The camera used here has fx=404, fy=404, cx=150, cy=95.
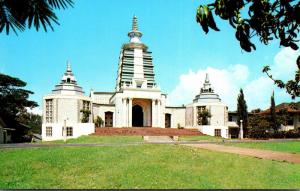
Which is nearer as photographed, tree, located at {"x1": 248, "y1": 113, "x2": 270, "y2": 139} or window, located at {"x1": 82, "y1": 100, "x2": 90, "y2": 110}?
window, located at {"x1": 82, "y1": 100, "x2": 90, "y2": 110}

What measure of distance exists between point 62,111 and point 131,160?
91.1ft

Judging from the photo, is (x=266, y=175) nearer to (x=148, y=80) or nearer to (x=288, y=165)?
(x=288, y=165)

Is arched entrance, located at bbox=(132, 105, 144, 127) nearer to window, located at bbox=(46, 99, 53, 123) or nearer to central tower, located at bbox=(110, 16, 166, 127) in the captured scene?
central tower, located at bbox=(110, 16, 166, 127)

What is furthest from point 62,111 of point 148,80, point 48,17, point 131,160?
point 48,17

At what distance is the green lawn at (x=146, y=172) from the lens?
10906 mm

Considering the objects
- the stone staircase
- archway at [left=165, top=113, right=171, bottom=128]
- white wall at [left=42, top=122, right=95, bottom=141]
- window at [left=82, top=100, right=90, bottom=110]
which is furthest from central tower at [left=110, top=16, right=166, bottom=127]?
white wall at [left=42, top=122, right=95, bottom=141]

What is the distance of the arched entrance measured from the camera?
49.9 metres

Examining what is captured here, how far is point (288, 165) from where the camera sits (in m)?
14.7

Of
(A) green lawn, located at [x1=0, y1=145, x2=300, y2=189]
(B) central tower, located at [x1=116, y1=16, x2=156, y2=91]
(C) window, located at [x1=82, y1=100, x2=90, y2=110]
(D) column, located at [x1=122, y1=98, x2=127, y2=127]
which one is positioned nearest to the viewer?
(A) green lawn, located at [x1=0, y1=145, x2=300, y2=189]

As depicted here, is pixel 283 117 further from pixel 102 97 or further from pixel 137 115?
pixel 102 97

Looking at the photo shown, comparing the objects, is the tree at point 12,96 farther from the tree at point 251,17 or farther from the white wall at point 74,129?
the tree at point 251,17

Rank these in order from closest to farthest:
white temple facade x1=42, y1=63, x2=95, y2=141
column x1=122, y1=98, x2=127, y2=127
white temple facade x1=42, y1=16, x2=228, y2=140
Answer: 1. white temple facade x1=42, y1=63, x2=95, y2=141
2. white temple facade x1=42, y1=16, x2=228, y2=140
3. column x1=122, y1=98, x2=127, y2=127

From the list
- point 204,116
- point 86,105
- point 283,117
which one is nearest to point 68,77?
point 86,105

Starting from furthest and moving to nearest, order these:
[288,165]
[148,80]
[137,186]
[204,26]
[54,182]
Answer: [148,80]
[288,165]
[54,182]
[137,186]
[204,26]
